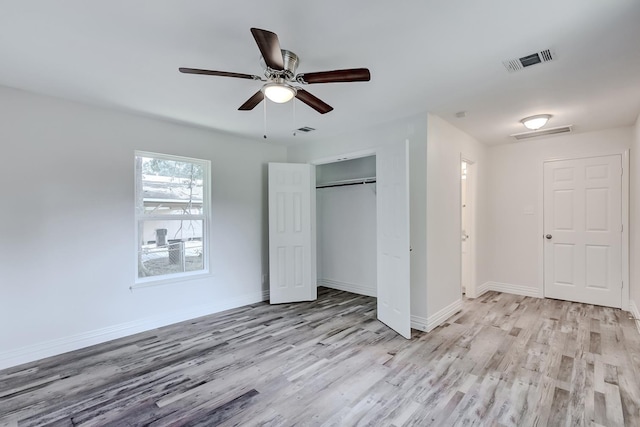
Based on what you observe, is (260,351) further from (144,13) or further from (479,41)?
(479,41)

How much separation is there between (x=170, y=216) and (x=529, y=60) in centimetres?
401

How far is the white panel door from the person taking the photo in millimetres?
4598

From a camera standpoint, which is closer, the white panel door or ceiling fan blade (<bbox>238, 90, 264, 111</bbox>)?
ceiling fan blade (<bbox>238, 90, 264, 111</bbox>)

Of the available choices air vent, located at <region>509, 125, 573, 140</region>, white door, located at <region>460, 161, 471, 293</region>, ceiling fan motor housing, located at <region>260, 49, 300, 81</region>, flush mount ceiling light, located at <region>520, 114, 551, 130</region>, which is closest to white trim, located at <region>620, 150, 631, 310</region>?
air vent, located at <region>509, 125, 573, 140</region>

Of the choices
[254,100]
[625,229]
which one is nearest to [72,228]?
[254,100]

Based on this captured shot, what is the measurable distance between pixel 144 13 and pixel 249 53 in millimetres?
672

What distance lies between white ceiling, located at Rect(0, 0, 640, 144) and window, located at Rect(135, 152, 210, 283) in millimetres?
765

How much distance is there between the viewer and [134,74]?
2.53 meters

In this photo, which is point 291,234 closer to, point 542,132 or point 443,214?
point 443,214

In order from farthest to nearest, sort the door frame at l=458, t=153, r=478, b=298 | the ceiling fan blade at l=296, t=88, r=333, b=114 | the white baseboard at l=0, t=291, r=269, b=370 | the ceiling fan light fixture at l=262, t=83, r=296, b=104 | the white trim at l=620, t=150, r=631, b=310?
the door frame at l=458, t=153, r=478, b=298 → the white trim at l=620, t=150, r=631, b=310 → the white baseboard at l=0, t=291, r=269, b=370 → the ceiling fan blade at l=296, t=88, r=333, b=114 → the ceiling fan light fixture at l=262, t=83, r=296, b=104

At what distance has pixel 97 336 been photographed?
3.19 metres

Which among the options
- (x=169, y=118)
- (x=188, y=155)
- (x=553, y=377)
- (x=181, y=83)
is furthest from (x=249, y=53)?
(x=553, y=377)

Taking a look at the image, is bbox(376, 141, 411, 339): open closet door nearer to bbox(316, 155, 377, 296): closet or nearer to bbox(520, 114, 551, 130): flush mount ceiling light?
bbox(316, 155, 377, 296): closet

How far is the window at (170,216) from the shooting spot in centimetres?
365
